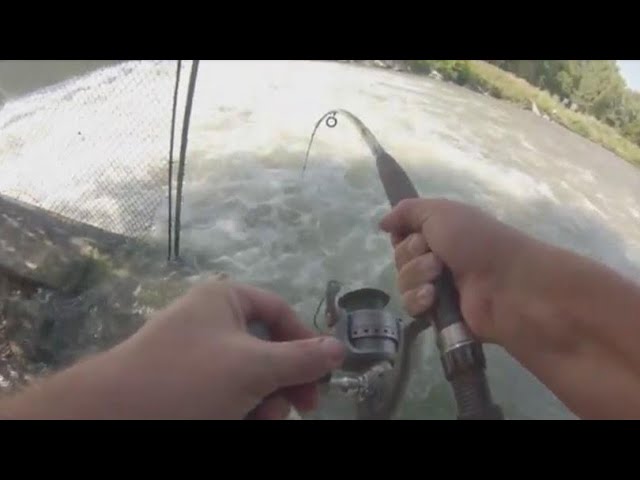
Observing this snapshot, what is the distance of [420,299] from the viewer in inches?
42.7

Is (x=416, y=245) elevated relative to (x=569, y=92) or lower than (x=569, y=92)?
elevated

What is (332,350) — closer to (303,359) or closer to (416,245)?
(303,359)

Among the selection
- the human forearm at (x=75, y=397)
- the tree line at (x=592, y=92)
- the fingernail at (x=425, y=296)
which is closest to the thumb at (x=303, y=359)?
the human forearm at (x=75, y=397)

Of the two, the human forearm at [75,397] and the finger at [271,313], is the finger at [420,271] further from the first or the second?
the human forearm at [75,397]

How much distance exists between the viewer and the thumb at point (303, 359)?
0.74 meters

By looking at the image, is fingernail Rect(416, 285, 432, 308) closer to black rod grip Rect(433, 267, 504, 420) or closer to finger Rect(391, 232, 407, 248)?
black rod grip Rect(433, 267, 504, 420)

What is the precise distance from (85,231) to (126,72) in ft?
10.9

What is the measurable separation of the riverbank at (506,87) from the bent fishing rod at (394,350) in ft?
28.1

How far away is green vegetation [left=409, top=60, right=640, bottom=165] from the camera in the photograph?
9273 millimetres

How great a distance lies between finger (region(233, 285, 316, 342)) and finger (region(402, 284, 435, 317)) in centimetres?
26

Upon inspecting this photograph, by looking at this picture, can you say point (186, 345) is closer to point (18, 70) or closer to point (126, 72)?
point (126, 72)

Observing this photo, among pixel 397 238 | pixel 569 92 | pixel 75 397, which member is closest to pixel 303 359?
pixel 75 397

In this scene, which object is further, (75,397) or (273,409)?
(273,409)

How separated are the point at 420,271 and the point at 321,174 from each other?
3.44m
